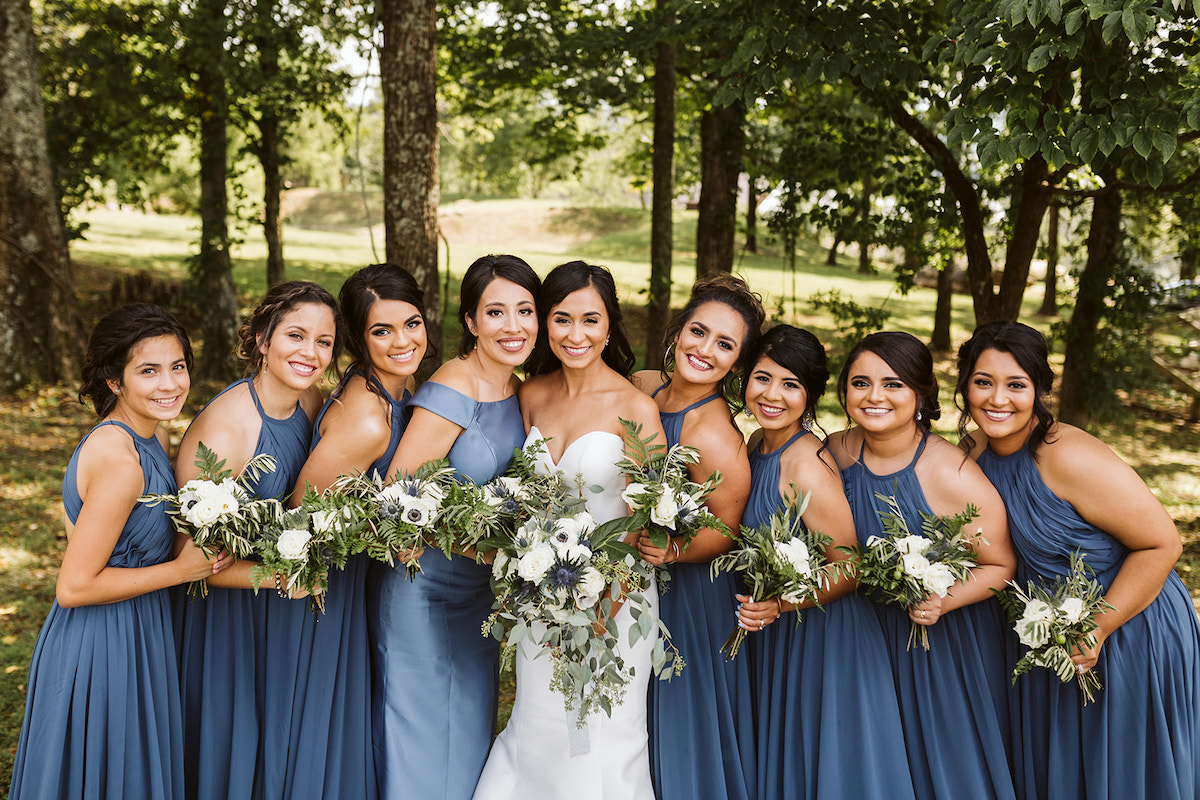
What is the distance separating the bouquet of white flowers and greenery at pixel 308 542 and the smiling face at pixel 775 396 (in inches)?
72.8

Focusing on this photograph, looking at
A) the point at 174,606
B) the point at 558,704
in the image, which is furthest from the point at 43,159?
the point at 558,704

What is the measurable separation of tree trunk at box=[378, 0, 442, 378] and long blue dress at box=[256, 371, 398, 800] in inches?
98.7

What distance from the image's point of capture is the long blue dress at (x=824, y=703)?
372cm

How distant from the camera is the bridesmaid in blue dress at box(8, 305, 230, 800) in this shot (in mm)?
3271

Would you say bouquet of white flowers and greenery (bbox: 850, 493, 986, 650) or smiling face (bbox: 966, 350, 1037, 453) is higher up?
smiling face (bbox: 966, 350, 1037, 453)

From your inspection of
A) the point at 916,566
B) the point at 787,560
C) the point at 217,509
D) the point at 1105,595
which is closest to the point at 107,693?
the point at 217,509

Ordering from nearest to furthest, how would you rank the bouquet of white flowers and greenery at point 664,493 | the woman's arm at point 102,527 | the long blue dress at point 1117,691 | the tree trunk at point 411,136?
the woman's arm at point 102,527 < the bouquet of white flowers and greenery at point 664,493 < the long blue dress at point 1117,691 < the tree trunk at point 411,136

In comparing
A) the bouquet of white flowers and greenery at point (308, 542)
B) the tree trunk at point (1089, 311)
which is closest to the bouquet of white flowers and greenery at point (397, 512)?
the bouquet of white flowers and greenery at point (308, 542)

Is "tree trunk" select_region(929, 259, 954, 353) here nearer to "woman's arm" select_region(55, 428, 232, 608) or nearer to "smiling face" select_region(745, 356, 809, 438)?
"smiling face" select_region(745, 356, 809, 438)

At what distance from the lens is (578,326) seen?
13.0 ft

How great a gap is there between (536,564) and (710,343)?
139 centimetres

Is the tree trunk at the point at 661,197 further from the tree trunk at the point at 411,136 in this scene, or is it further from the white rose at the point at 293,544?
the white rose at the point at 293,544

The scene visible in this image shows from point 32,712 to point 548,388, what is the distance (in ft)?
8.30

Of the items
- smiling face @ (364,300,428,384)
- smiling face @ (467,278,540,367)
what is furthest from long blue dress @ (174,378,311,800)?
smiling face @ (467,278,540,367)
